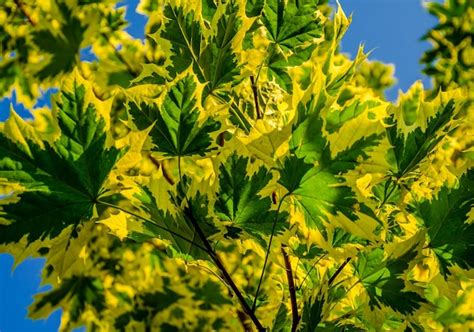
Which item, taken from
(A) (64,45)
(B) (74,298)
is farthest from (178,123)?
(B) (74,298)

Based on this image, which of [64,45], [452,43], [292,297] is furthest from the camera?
[452,43]

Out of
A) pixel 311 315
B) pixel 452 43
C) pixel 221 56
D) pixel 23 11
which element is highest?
pixel 23 11

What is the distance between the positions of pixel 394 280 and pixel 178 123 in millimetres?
420

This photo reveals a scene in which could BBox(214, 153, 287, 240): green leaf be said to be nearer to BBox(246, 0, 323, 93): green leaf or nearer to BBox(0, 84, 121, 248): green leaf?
BBox(0, 84, 121, 248): green leaf

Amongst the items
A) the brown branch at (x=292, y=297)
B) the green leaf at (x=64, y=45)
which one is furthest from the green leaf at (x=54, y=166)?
Result: the green leaf at (x=64, y=45)

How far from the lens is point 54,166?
729 mm

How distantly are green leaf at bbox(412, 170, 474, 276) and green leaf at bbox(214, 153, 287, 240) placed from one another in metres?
0.29

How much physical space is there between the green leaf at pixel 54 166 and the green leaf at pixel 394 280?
0.45 meters

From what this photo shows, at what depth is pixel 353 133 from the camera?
723 mm

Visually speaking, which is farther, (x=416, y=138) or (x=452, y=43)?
(x=452, y=43)

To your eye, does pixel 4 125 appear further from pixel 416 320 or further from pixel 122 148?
pixel 416 320

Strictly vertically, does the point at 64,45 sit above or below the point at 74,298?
above

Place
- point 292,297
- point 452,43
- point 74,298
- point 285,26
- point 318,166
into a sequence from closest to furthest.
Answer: point 318,166
point 292,297
point 285,26
point 74,298
point 452,43

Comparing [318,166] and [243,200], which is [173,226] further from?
[318,166]
